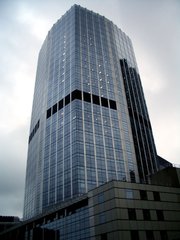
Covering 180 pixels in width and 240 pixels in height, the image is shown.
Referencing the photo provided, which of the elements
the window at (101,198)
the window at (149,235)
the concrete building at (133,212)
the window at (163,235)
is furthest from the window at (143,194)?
the window at (101,198)

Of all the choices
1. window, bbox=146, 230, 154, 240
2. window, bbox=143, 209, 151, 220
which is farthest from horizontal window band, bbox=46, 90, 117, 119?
window, bbox=146, 230, 154, 240

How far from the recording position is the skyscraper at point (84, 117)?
126 metres

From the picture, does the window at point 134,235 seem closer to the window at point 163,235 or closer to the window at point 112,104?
the window at point 163,235

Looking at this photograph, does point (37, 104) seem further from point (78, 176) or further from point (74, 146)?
point (78, 176)

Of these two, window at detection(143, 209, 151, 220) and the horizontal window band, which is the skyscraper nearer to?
the horizontal window band

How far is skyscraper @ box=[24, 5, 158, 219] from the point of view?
126 metres

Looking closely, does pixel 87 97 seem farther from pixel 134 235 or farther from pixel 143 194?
pixel 134 235

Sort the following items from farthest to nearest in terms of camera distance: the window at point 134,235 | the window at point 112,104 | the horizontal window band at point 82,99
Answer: the window at point 112,104 → the horizontal window band at point 82,99 → the window at point 134,235

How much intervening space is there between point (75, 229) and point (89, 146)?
49368 mm

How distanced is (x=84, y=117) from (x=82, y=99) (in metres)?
11.2

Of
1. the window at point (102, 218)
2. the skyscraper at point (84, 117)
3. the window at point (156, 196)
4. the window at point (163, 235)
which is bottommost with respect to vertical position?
the window at point (163, 235)

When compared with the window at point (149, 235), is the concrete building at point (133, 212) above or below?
above

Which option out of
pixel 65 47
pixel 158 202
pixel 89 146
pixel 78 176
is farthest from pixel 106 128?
pixel 158 202

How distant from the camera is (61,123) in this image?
141375mm
